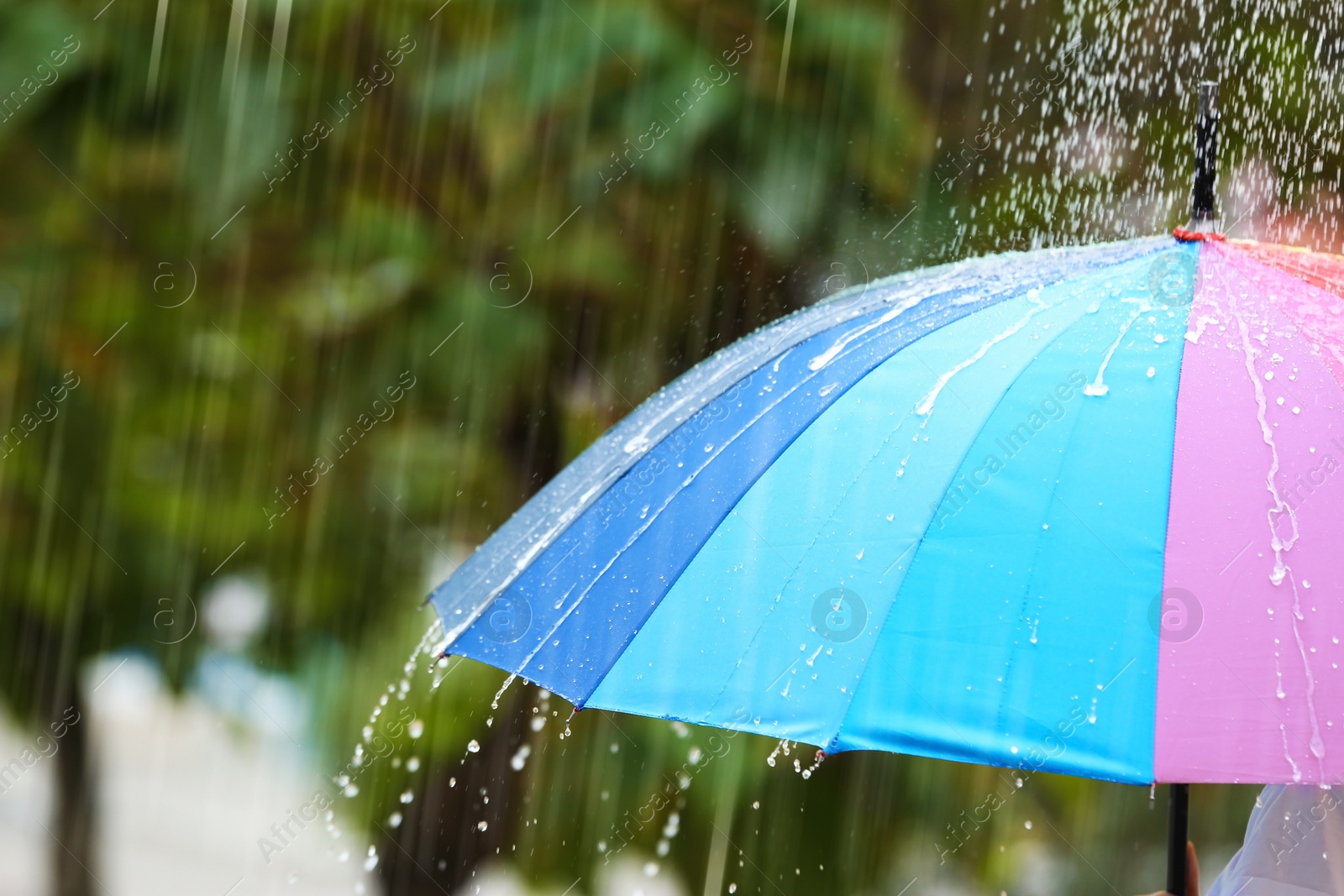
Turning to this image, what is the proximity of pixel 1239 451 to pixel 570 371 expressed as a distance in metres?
2.32

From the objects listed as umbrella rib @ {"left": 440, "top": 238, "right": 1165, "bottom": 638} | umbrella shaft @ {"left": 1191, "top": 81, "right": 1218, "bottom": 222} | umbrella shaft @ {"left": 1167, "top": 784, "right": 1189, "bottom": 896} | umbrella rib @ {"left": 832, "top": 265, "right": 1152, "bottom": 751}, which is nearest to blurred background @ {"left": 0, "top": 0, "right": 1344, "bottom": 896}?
umbrella rib @ {"left": 440, "top": 238, "right": 1165, "bottom": 638}

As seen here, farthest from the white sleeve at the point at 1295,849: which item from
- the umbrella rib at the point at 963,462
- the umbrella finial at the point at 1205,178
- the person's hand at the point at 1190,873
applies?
the umbrella finial at the point at 1205,178

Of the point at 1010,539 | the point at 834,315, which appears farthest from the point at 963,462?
the point at 834,315

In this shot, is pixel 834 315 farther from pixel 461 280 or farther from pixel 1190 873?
pixel 461 280

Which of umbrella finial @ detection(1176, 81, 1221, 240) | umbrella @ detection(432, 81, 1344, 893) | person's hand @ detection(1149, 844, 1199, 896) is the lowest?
person's hand @ detection(1149, 844, 1199, 896)

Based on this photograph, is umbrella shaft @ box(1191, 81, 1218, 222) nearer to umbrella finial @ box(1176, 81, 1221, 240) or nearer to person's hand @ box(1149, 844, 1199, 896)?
umbrella finial @ box(1176, 81, 1221, 240)

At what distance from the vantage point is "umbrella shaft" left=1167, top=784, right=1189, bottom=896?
179 centimetres

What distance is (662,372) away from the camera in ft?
12.1

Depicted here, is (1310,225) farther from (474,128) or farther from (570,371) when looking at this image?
(474,128)

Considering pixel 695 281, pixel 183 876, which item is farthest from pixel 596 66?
pixel 183 876

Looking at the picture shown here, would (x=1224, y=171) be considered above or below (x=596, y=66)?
above

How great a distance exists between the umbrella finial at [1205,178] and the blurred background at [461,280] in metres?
1.28

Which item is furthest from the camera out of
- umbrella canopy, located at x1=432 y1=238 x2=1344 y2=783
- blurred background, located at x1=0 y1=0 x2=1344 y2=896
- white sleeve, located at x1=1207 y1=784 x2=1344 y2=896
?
blurred background, located at x1=0 y1=0 x2=1344 y2=896

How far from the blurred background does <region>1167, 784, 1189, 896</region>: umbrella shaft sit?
4.90ft
